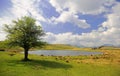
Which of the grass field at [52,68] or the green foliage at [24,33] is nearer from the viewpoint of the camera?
the grass field at [52,68]

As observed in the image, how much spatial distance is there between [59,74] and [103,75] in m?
9.71

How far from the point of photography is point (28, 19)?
5647 cm

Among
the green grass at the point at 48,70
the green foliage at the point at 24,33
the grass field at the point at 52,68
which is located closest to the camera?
the green grass at the point at 48,70

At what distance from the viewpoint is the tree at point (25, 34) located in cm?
5394

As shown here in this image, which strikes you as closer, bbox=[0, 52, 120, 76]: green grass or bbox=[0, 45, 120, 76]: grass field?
bbox=[0, 52, 120, 76]: green grass

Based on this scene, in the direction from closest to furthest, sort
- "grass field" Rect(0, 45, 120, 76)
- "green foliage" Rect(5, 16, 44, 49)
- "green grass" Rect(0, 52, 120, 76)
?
"green grass" Rect(0, 52, 120, 76)
"grass field" Rect(0, 45, 120, 76)
"green foliage" Rect(5, 16, 44, 49)

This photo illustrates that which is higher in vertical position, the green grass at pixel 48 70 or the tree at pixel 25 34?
the tree at pixel 25 34

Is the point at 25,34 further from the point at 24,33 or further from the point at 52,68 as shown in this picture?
the point at 52,68

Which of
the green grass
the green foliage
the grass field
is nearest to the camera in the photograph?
the green grass

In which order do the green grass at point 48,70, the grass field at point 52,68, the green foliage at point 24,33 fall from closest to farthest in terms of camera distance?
the green grass at point 48,70 < the grass field at point 52,68 < the green foliage at point 24,33

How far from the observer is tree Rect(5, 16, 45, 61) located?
5394cm

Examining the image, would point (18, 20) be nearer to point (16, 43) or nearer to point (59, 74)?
point (16, 43)

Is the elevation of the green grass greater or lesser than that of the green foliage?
lesser

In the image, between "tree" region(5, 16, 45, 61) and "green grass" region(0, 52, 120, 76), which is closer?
"green grass" region(0, 52, 120, 76)
